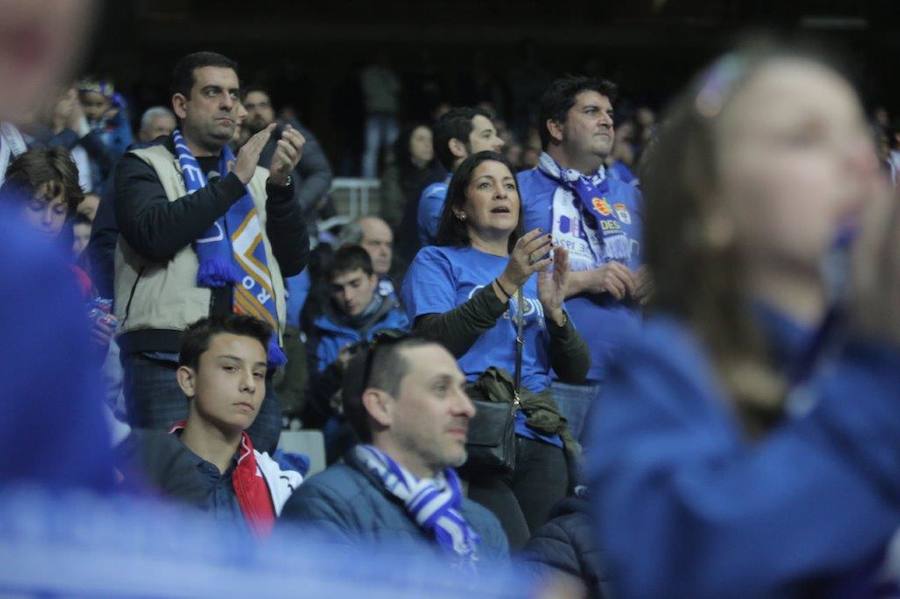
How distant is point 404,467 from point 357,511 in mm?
309

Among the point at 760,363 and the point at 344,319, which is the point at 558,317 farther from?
the point at 760,363

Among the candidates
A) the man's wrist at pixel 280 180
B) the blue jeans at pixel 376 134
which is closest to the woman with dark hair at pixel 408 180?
the man's wrist at pixel 280 180

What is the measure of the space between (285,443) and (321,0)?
17309mm

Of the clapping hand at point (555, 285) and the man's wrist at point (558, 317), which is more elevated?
the clapping hand at point (555, 285)

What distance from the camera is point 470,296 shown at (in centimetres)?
602

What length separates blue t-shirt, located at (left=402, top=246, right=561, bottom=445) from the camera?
6012 millimetres

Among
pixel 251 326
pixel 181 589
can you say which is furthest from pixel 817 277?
pixel 251 326

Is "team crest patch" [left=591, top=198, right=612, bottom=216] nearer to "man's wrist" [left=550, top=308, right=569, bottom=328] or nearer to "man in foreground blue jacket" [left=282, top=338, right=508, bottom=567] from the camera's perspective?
"man's wrist" [left=550, top=308, right=569, bottom=328]

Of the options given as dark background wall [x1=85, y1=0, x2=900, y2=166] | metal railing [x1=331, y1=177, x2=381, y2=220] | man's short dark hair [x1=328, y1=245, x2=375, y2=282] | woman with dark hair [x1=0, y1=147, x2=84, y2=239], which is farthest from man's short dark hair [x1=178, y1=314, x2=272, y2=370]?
dark background wall [x1=85, y1=0, x2=900, y2=166]

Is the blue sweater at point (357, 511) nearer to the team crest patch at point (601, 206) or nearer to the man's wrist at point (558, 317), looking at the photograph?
the man's wrist at point (558, 317)

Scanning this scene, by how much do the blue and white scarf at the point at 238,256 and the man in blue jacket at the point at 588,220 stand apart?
110 centimetres

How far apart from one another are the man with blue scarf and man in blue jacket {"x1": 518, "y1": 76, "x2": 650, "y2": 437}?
103cm

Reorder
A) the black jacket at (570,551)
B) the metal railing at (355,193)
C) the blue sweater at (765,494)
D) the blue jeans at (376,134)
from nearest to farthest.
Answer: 1. the blue sweater at (765,494)
2. the black jacket at (570,551)
3. the metal railing at (355,193)
4. the blue jeans at (376,134)

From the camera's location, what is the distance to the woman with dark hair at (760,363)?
1.37m
